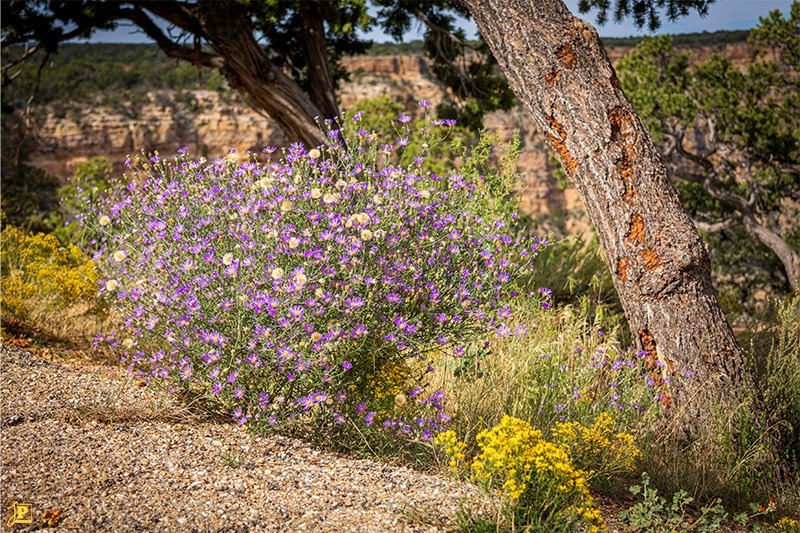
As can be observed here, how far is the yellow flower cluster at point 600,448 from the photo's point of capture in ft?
10.3

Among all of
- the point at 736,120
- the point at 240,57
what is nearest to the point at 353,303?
the point at 240,57

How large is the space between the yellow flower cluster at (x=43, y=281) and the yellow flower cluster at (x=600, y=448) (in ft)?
11.5

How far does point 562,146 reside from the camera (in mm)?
4113

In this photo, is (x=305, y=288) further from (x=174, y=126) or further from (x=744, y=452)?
(x=174, y=126)

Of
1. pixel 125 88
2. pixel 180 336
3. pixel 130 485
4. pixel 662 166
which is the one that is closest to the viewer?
pixel 130 485

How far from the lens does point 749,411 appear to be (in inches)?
156

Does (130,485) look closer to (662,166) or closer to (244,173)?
(244,173)

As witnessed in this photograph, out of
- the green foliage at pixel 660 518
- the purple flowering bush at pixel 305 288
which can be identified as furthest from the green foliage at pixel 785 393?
the purple flowering bush at pixel 305 288

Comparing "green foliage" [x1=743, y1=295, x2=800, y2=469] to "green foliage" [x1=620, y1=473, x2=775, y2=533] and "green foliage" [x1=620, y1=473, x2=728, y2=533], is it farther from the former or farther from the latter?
"green foliage" [x1=620, y1=473, x2=728, y2=533]

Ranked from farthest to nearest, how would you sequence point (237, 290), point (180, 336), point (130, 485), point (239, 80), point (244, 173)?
point (239, 80), point (244, 173), point (180, 336), point (237, 290), point (130, 485)

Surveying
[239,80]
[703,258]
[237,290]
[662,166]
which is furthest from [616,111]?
[239,80]

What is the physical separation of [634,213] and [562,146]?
53 centimetres

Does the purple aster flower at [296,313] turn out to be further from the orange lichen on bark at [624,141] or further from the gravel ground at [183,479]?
the orange lichen on bark at [624,141]

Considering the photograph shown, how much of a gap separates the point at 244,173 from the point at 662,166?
2.24 m
